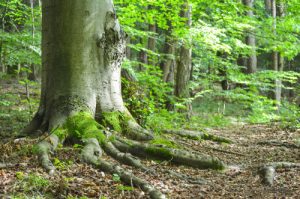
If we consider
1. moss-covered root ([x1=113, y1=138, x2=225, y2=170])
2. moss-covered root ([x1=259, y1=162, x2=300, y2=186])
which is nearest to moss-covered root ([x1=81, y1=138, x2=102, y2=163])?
moss-covered root ([x1=113, y1=138, x2=225, y2=170])

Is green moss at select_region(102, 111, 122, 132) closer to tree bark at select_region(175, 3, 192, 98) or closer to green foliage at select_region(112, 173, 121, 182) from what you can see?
green foliage at select_region(112, 173, 121, 182)

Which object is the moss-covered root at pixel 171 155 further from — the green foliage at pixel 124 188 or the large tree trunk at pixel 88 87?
the green foliage at pixel 124 188

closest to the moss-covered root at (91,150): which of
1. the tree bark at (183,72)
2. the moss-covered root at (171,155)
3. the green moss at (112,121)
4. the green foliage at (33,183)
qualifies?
the moss-covered root at (171,155)

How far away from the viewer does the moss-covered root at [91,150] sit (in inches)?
189

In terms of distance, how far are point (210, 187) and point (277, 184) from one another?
93 cm

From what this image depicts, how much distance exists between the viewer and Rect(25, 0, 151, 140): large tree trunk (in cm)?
586

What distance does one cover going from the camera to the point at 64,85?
5.86 meters

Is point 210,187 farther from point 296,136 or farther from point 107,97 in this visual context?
point 296,136

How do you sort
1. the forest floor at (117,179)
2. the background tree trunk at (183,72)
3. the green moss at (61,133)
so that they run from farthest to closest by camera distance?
the background tree trunk at (183,72)
the green moss at (61,133)
the forest floor at (117,179)

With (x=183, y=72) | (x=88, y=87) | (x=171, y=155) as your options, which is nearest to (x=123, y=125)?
(x=88, y=87)

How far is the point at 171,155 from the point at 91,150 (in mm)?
1284

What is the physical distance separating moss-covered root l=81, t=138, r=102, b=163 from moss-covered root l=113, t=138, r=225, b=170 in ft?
1.53

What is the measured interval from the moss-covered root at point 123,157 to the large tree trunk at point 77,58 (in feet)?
2.83

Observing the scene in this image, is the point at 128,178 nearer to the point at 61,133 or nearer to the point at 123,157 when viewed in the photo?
the point at 123,157
